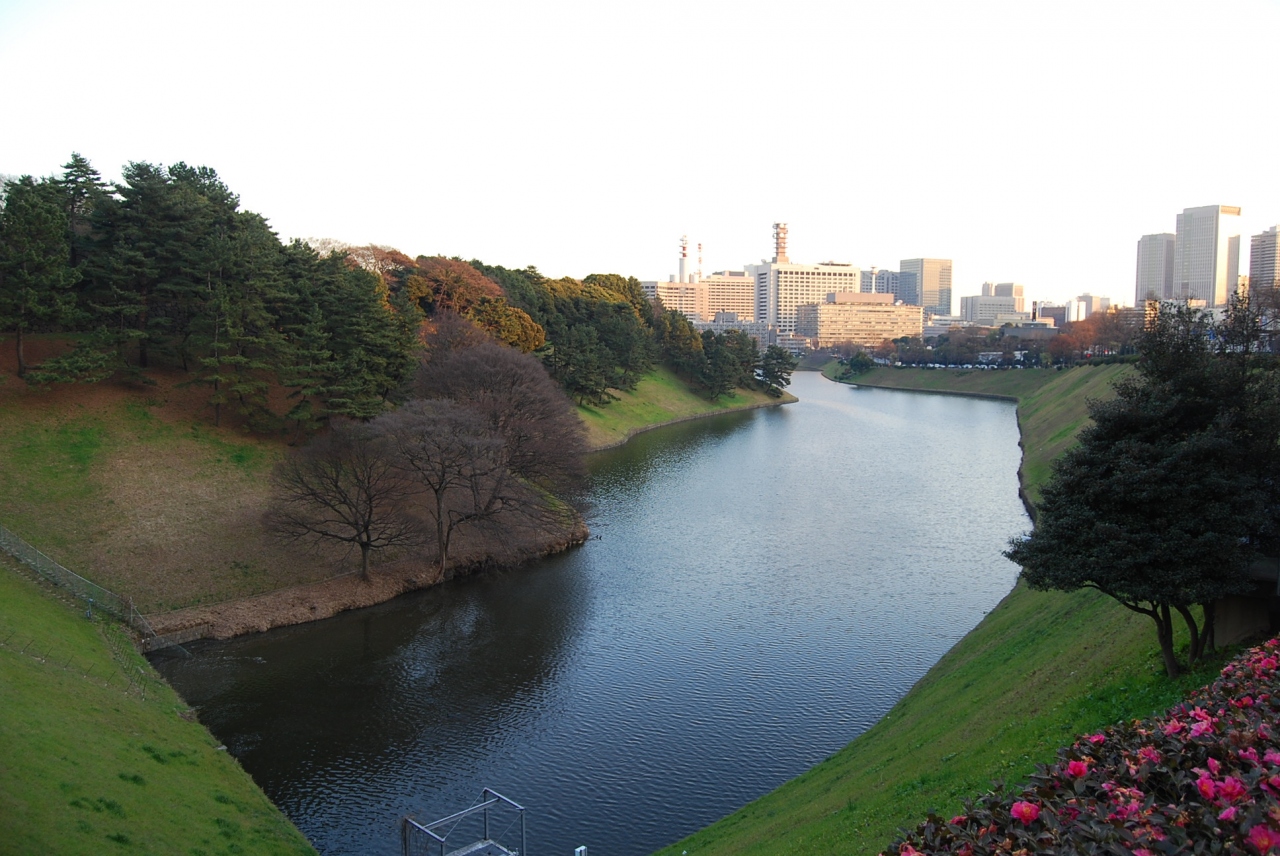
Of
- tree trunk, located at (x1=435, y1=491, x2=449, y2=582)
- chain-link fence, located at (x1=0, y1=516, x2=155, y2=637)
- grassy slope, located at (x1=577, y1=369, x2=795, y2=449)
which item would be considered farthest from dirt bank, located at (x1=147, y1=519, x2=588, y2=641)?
grassy slope, located at (x1=577, y1=369, x2=795, y2=449)

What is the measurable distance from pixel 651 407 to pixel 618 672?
5325 cm

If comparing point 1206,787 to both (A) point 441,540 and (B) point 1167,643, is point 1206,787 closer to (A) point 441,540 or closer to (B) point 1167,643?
(B) point 1167,643

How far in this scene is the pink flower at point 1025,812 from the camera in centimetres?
671

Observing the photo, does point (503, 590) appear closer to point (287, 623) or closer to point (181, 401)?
point (287, 623)

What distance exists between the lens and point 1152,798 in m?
6.54

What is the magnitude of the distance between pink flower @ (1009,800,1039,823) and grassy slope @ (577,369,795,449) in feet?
163

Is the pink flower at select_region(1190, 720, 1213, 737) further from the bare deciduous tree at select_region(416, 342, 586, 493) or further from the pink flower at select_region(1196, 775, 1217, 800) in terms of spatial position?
the bare deciduous tree at select_region(416, 342, 586, 493)

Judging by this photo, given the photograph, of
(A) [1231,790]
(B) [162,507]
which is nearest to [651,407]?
(B) [162,507]

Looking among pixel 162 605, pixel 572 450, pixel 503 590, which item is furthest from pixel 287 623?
pixel 572 450

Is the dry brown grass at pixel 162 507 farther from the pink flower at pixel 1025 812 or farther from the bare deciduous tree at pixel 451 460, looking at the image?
the pink flower at pixel 1025 812

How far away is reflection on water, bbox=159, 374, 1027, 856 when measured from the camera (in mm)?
17031

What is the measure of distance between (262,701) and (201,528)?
10358mm

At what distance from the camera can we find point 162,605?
2509 centimetres

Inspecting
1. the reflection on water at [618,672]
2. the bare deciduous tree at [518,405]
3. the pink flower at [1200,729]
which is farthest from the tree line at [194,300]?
the pink flower at [1200,729]
